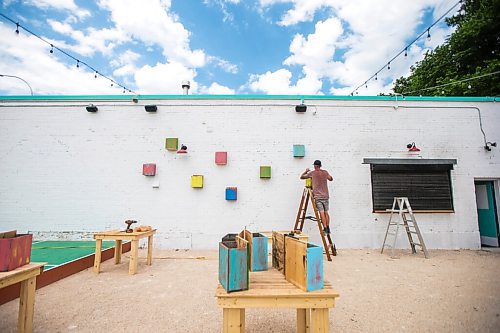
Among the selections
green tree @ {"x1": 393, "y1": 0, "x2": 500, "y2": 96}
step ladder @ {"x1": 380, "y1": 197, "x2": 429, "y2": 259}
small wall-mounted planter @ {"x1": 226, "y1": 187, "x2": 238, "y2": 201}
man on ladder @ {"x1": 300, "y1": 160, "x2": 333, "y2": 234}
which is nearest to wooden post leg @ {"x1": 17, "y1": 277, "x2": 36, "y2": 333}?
small wall-mounted planter @ {"x1": 226, "y1": 187, "x2": 238, "y2": 201}

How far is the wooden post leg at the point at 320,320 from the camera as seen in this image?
165cm

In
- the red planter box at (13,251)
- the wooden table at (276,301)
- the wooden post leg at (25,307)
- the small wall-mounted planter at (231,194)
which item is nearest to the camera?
the wooden table at (276,301)

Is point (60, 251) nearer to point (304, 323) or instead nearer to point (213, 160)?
point (213, 160)

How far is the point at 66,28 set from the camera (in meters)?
6.44

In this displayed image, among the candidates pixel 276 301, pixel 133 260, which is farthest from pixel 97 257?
pixel 276 301

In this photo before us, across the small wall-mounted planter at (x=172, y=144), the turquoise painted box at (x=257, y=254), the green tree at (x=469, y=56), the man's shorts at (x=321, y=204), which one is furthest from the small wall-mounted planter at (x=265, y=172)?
the green tree at (x=469, y=56)

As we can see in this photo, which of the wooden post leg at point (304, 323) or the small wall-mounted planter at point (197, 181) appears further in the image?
the small wall-mounted planter at point (197, 181)

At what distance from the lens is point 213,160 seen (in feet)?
21.3

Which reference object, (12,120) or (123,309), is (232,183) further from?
(12,120)

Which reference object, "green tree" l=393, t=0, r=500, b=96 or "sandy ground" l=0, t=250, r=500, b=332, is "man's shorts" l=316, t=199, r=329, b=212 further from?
"green tree" l=393, t=0, r=500, b=96

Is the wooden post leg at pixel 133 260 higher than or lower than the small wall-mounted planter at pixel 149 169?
lower

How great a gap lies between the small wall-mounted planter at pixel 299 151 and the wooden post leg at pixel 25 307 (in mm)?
5388

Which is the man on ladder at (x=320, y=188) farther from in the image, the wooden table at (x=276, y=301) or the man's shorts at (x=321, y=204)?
the wooden table at (x=276, y=301)

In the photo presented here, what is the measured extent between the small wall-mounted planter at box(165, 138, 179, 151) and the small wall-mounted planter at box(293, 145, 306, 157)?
2991 millimetres
